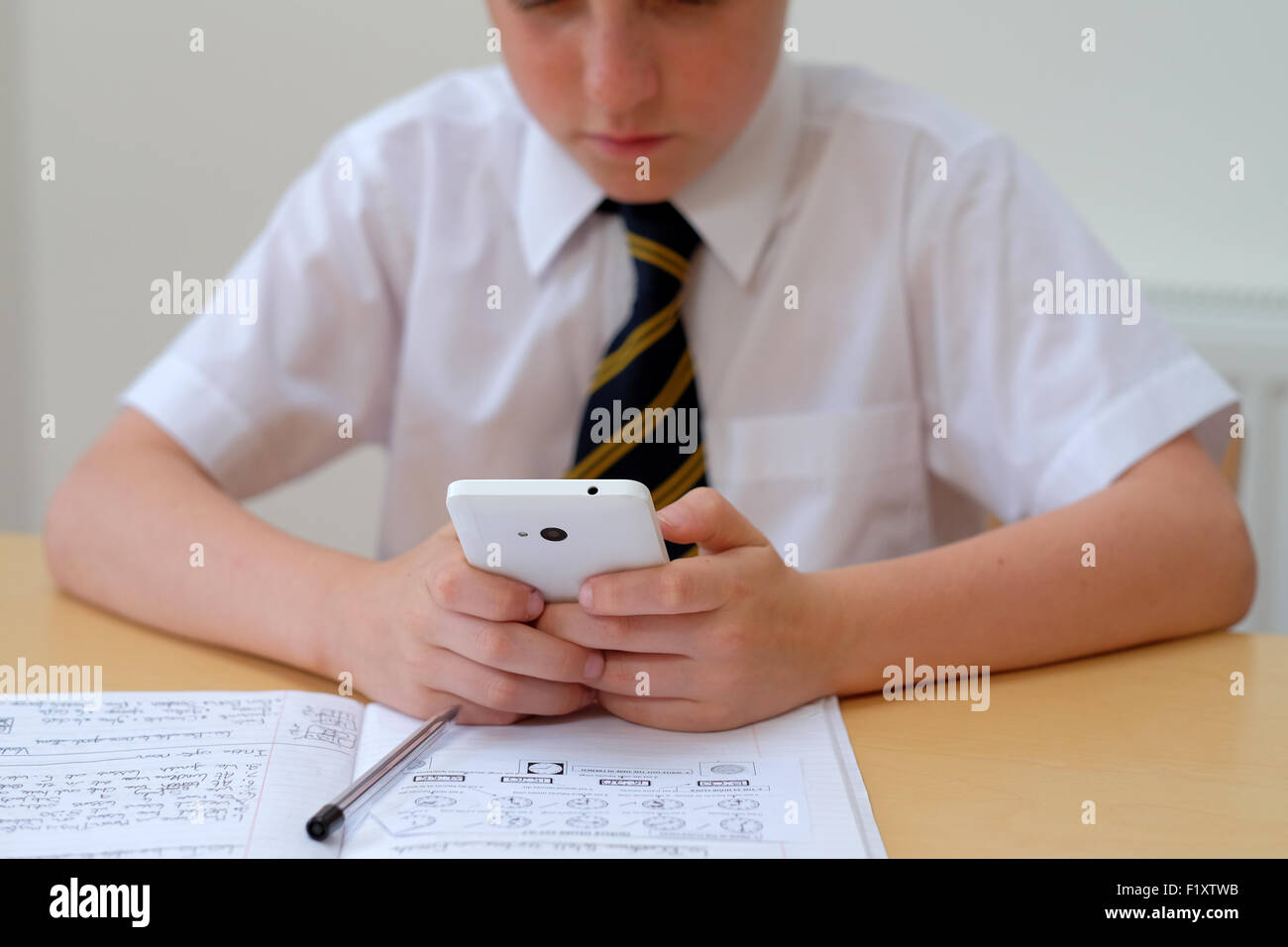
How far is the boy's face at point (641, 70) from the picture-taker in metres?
0.91

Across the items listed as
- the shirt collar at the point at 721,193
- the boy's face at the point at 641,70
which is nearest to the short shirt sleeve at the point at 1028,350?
the shirt collar at the point at 721,193

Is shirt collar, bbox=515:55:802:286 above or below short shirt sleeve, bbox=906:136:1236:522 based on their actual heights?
above

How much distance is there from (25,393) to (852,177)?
5.55 ft

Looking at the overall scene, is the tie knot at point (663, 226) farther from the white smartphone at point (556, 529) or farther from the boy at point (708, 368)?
the white smartphone at point (556, 529)

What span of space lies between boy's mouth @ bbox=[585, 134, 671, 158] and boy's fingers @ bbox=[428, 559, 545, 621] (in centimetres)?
41

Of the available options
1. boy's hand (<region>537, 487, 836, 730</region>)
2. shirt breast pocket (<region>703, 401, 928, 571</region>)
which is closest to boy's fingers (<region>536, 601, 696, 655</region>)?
boy's hand (<region>537, 487, 836, 730</region>)

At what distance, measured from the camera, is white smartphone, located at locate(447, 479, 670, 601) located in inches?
24.2

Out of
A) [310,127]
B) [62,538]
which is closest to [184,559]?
[62,538]

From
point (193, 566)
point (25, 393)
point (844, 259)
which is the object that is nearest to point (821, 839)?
point (193, 566)

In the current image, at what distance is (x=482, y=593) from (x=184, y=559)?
1.06 feet

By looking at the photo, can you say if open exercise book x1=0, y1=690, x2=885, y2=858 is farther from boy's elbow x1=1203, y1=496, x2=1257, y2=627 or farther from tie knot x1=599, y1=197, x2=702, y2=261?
tie knot x1=599, y1=197, x2=702, y2=261

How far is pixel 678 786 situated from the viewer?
2.16 feet
